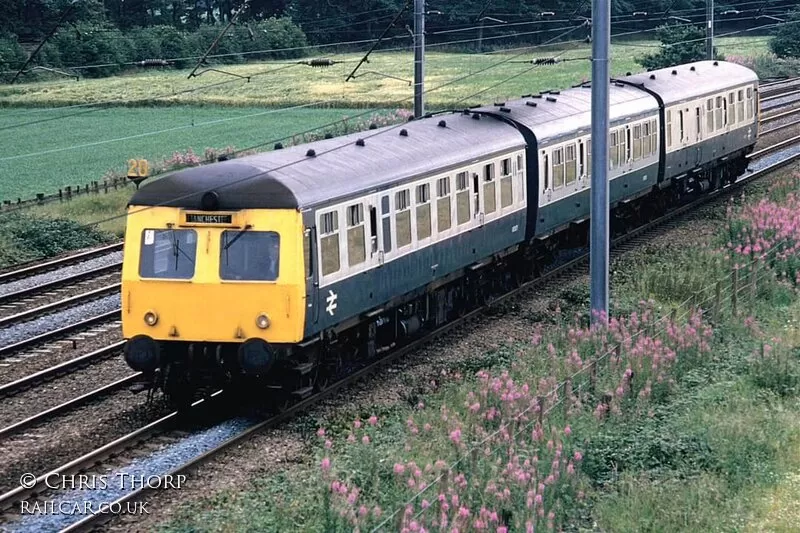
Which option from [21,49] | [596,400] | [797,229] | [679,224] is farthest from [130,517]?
[21,49]

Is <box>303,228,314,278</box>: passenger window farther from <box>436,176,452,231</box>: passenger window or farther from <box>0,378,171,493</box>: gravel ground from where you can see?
<box>436,176,452,231</box>: passenger window

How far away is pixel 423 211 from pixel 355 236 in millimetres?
2298

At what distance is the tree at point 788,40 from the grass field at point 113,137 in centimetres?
2681

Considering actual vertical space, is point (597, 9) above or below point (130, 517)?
above

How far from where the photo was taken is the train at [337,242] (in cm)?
1494

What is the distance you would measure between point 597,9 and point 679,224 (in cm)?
1287

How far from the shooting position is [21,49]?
68.4 meters

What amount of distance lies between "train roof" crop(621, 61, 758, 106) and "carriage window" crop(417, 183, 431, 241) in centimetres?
1199

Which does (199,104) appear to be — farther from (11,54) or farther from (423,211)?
(423,211)

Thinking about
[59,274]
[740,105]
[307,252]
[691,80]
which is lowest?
[59,274]

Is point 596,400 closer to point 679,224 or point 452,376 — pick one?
point 452,376

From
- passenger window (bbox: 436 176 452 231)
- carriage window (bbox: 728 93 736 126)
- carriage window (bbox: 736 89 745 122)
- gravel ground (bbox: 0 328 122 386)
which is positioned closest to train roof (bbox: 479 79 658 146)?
passenger window (bbox: 436 176 452 231)

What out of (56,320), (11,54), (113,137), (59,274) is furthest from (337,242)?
(11,54)

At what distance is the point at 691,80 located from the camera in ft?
104
